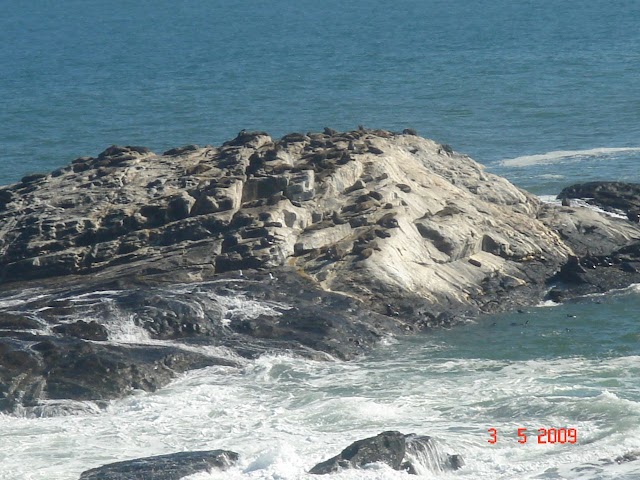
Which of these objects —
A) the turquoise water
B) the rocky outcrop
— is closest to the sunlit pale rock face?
the rocky outcrop

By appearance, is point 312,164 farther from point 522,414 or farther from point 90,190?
point 522,414

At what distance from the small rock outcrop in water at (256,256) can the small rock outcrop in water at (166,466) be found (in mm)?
4745

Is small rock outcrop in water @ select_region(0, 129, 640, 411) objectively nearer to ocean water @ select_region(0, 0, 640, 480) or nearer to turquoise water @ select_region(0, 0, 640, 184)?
ocean water @ select_region(0, 0, 640, 480)

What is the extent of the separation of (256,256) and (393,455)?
1244 cm

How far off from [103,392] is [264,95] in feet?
181

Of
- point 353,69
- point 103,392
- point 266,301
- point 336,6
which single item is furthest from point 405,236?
point 336,6

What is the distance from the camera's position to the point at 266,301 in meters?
35.5

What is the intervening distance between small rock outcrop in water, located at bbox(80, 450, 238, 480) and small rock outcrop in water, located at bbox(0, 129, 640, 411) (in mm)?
4745

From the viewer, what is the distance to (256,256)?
37.4m

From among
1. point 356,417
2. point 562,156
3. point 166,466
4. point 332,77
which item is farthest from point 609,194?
point 332,77

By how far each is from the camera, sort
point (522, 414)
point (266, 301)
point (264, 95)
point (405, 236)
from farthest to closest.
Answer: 1. point (264, 95)
2. point (405, 236)
3. point (266, 301)
4. point (522, 414)
